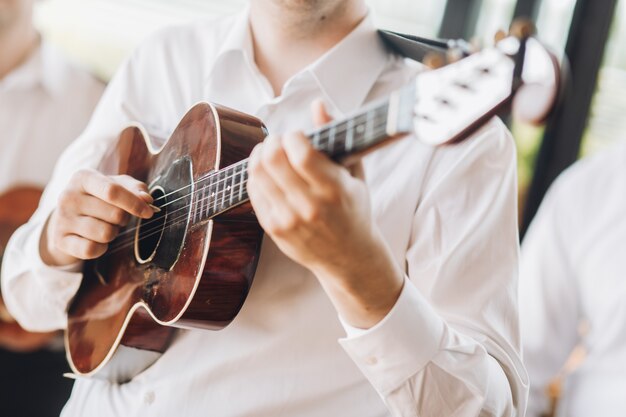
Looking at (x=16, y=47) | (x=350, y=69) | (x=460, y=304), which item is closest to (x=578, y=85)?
(x=350, y=69)

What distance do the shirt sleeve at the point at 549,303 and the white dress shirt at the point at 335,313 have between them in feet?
2.49

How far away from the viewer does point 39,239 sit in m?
1.07

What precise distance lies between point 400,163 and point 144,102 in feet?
1.43

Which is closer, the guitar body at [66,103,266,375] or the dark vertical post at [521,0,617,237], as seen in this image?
the guitar body at [66,103,266,375]

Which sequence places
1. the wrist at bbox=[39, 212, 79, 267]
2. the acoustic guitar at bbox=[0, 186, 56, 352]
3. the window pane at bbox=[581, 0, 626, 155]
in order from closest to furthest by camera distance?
the wrist at bbox=[39, 212, 79, 267]
the acoustic guitar at bbox=[0, 186, 56, 352]
the window pane at bbox=[581, 0, 626, 155]

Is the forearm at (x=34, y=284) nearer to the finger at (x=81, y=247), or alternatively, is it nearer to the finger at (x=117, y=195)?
the finger at (x=81, y=247)

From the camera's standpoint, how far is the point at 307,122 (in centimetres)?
97

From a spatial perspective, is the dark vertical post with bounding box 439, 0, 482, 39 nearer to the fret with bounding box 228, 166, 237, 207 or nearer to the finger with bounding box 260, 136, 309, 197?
the fret with bounding box 228, 166, 237, 207

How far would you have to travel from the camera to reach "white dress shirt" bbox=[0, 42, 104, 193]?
5.41ft

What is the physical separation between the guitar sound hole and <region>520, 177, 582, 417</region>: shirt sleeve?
3.10 ft

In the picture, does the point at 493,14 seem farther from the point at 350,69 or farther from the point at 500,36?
the point at 500,36

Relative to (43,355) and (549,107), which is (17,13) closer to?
(43,355)

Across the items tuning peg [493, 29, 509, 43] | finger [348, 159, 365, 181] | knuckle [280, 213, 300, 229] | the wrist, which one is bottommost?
the wrist

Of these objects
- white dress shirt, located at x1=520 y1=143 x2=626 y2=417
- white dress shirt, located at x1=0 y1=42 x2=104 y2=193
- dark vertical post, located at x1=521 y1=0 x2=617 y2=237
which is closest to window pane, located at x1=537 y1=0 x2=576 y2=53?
dark vertical post, located at x1=521 y1=0 x2=617 y2=237
